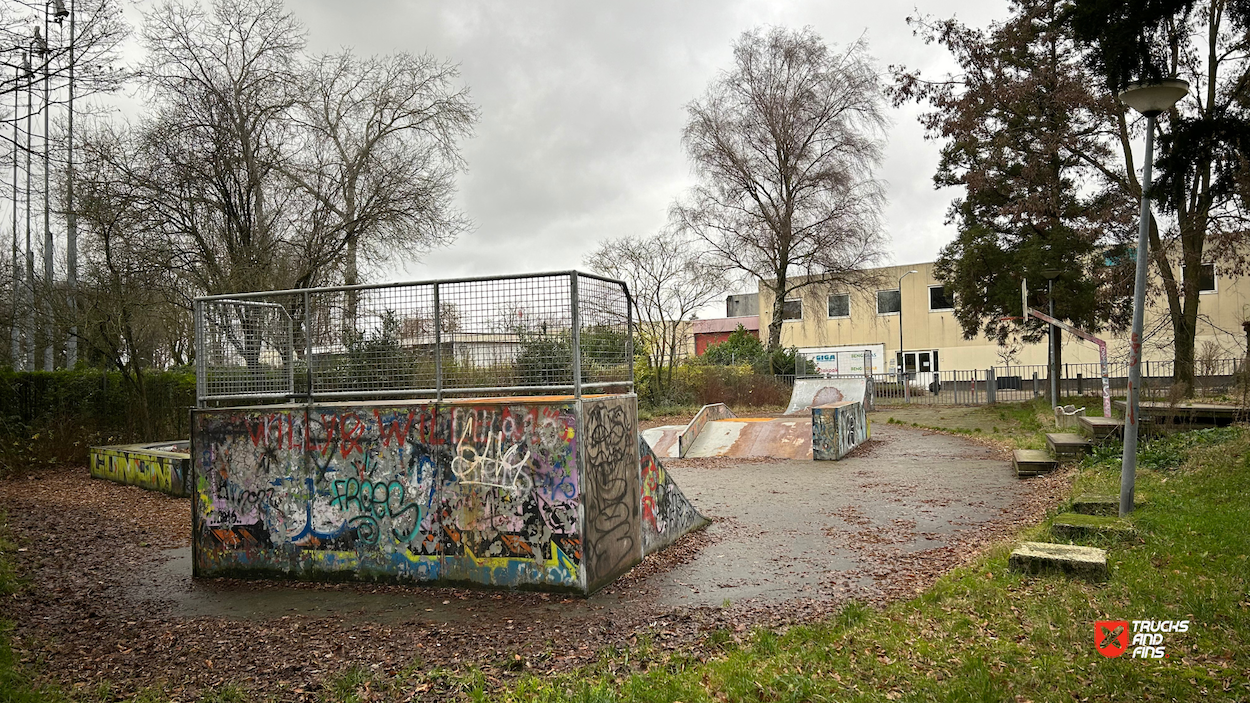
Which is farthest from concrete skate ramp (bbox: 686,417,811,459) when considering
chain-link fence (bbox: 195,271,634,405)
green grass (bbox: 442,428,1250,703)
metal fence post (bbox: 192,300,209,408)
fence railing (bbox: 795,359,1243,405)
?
fence railing (bbox: 795,359,1243,405)

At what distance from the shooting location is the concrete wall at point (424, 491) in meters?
6.77

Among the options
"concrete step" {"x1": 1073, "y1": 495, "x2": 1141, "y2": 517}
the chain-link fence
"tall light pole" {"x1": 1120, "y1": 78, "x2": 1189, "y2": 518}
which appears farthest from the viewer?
"concrete step" {"x1": 1073, "y1": 495, "x2": 1141, "y2": 517}

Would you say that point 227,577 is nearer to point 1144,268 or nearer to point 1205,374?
point 1144,268

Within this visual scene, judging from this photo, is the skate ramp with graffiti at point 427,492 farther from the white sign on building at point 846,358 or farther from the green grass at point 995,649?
the white sign on building at point 846,358

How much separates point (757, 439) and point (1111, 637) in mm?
13103

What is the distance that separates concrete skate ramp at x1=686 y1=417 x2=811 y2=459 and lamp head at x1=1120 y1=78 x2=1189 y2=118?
413 inches

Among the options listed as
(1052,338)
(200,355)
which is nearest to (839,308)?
(1052,338)

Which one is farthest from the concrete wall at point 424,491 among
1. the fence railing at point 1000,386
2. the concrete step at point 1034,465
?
the fence railing at point 1000,386

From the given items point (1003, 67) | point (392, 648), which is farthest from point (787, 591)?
point (1003, 67)

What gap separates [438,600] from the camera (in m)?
6.75

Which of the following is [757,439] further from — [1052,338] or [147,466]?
[147,466]

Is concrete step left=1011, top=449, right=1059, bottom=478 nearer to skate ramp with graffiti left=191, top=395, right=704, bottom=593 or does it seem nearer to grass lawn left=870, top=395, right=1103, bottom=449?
grass lawn left=870, top=395, right=1103, bottom=449

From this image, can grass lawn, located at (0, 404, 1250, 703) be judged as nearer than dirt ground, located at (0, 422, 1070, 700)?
Yes

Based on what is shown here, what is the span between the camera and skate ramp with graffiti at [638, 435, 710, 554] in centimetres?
797
